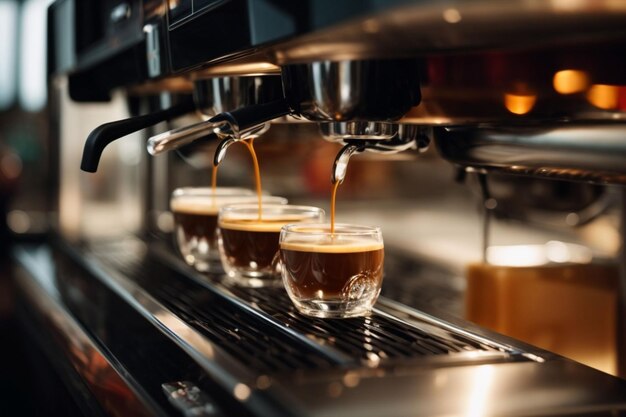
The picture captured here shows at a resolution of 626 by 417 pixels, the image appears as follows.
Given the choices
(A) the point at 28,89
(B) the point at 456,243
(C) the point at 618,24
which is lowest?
(B) the point at 456,243

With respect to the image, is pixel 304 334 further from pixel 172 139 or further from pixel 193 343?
pixel 172 139

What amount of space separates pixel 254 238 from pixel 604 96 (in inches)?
19.8

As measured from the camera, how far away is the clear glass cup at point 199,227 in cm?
123

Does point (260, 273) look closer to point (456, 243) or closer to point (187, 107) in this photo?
point (187, 107)

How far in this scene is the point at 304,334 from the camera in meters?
0.81

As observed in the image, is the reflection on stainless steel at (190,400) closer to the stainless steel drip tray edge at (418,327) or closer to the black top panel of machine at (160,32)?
the stainless steel drip tray edge at (418,327)

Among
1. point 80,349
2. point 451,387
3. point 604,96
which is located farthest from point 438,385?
point 80,349

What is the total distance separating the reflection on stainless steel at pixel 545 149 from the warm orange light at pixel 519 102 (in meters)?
0.06

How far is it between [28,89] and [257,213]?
422cm

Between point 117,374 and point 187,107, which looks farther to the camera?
point 187,107

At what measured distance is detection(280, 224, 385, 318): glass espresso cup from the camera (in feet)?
2.77

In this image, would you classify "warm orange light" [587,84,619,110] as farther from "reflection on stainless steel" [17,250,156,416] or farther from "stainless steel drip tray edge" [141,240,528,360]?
"reflection on stainless steel" [17,250,156,416]

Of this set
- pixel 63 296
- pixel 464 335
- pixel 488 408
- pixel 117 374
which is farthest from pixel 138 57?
pixel 488 408

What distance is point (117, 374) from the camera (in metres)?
0.85
